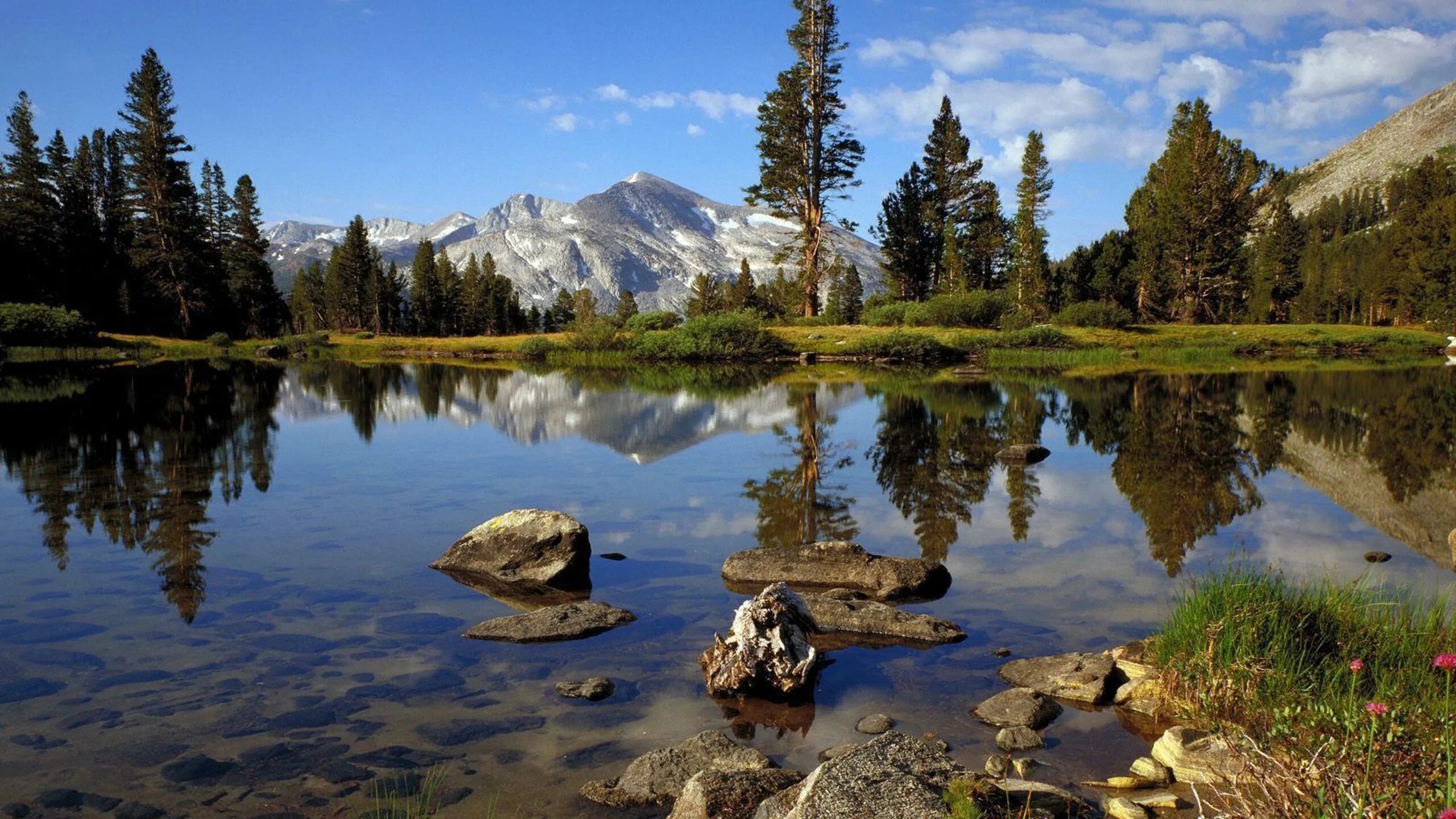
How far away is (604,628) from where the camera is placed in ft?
26.4

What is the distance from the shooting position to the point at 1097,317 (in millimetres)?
59250

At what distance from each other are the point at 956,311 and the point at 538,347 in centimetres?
2862

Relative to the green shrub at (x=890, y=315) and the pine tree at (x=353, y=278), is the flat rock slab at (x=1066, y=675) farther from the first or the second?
the pine tree at (x=353, y=278)

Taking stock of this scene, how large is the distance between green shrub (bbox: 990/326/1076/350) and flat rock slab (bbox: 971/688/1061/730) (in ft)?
163

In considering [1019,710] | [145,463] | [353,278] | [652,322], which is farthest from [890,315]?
[353,278]

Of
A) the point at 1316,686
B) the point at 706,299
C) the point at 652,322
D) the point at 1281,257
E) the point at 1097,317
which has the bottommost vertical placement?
the point at 1316,686

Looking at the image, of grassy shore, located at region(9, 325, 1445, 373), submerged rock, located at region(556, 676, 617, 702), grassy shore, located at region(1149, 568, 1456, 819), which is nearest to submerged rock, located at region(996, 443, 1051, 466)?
grassy shore, located at region(1149, 568, 1456, 819)

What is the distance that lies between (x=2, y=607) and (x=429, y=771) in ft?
19.7

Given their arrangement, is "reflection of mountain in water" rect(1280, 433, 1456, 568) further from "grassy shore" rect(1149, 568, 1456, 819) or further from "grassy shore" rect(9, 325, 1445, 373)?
"grassy shore" rect(9, 325, 1445, 373)

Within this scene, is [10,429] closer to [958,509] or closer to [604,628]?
[604,628]

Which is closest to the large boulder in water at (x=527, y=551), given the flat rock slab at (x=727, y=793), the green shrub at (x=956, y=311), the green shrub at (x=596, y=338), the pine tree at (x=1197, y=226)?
the flat rock slab at (x=727, y=793)

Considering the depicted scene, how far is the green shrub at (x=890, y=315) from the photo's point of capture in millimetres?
56750

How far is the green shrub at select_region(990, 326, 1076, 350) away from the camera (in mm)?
53844

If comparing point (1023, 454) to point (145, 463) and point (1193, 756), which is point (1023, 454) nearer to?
point (1193, 756)
